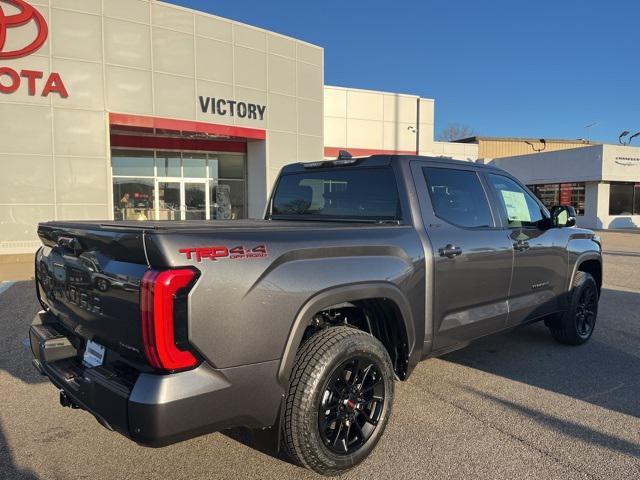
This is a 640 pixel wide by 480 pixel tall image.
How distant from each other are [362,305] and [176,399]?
1375 mm

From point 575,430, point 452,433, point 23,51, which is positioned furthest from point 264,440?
point 23,51

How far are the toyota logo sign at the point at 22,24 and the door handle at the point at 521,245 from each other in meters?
13.7

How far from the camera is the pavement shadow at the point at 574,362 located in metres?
4.06

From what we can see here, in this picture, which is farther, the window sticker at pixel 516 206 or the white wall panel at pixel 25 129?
the white wall panel at pixel 25 129

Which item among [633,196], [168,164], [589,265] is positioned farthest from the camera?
[633,196]

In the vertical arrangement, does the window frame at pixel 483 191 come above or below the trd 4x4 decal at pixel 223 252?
above

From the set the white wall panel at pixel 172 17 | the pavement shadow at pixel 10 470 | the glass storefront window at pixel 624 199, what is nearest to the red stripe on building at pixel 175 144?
the white wall panel at pixel 172 17

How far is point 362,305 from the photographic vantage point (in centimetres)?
313

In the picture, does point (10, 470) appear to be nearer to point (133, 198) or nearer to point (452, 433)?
point (452, 433)

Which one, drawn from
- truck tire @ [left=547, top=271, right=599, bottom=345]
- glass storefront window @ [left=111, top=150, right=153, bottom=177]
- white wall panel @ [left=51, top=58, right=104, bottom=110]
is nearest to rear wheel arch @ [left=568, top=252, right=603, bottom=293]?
truck tire @ [left=547, top=271, right=599, bottom=345]

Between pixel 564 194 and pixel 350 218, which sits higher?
pixel 564 194

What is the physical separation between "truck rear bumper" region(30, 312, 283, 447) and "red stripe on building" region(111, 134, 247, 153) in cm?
1553

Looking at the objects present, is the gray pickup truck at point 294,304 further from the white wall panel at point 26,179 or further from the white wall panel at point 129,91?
the white wall panel at point 129,91

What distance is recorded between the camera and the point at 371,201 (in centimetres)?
380
